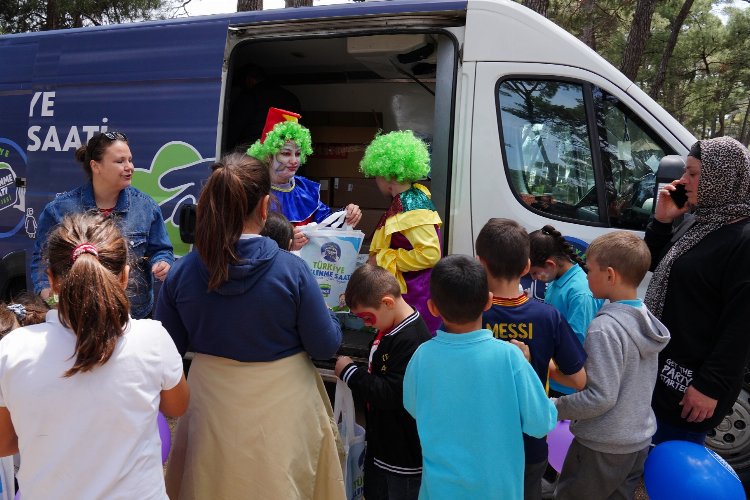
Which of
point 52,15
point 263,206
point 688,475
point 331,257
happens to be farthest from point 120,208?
point 52,15

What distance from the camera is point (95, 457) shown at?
163 centimetres

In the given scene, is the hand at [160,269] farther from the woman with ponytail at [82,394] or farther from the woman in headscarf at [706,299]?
the woman in headscarf at [706,299]

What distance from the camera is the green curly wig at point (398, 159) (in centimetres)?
336

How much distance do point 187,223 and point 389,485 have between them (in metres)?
2.22

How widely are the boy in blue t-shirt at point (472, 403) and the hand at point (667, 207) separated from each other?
1.49 meters

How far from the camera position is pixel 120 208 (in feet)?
10.3

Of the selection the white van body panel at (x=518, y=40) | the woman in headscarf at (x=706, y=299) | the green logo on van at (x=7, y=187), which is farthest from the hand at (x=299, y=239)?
the green logo on van at (x=7, y=187)

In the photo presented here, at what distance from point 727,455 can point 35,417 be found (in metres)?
3.61

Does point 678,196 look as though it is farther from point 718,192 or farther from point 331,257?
point 331,257

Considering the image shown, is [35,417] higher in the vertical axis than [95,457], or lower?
higher

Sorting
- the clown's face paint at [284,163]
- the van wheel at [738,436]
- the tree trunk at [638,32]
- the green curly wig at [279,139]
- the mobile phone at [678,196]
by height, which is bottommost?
the van wheel at [738,436]

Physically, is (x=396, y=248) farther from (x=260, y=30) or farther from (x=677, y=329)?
(x=260, y=30)

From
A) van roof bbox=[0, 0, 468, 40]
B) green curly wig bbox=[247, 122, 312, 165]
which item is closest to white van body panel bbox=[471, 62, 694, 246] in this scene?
van roof bbox=[0, 0, 468, 40]

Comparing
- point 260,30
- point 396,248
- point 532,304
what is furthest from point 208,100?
point 532,304
